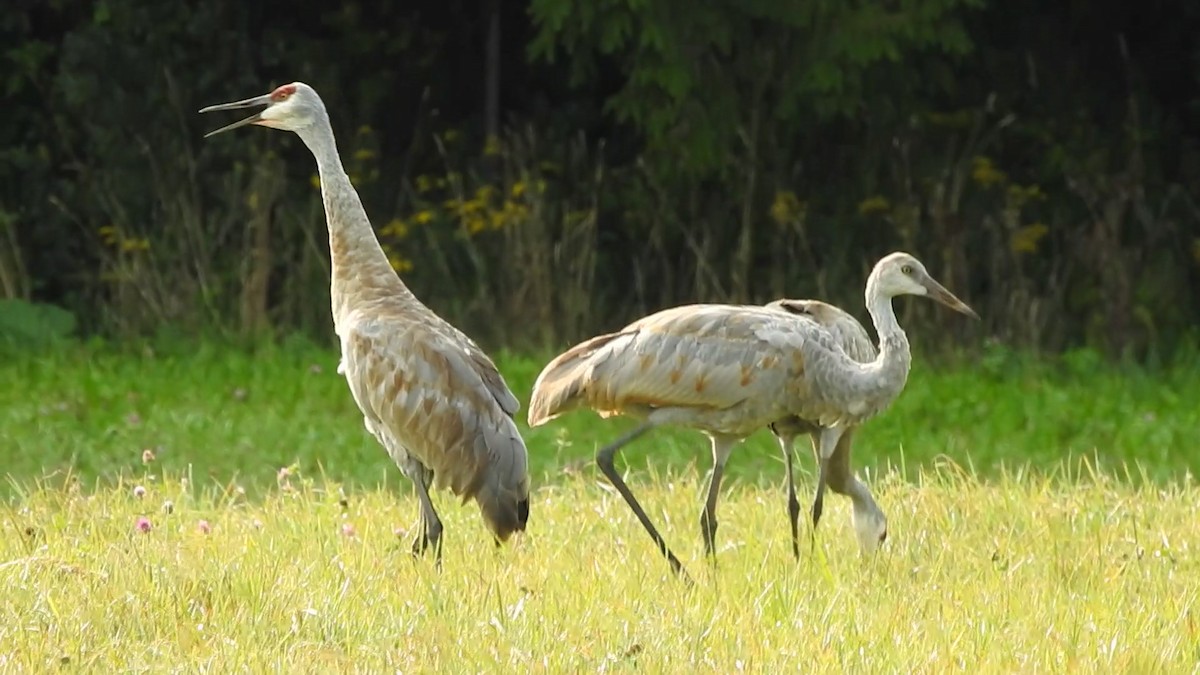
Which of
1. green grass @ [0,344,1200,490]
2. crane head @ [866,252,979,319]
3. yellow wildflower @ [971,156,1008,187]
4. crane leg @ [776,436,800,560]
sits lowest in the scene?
green grass @ [0,344,1200,490]

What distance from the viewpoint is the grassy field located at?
4.83m

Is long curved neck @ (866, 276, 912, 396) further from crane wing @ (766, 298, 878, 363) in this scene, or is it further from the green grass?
the green grass

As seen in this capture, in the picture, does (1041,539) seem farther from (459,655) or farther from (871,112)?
(871,112)

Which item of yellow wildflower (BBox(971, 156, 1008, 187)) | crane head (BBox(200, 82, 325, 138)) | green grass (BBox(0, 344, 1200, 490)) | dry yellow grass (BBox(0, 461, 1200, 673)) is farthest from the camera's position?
yellow wildflower (BBox(971, 156, 1008, 187))

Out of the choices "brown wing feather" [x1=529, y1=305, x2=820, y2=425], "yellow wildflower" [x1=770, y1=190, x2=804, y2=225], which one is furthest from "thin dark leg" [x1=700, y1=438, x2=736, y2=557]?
"yellow wildflower" [x1=770, y1=190, x2=804, y2=225]

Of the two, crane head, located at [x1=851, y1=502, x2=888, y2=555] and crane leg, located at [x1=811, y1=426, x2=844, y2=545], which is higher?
crane leg, located at [x1=811, y1=426, x2=844, y2=545]

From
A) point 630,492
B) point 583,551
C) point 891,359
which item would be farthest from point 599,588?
point 891,359

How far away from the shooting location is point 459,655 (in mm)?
4719

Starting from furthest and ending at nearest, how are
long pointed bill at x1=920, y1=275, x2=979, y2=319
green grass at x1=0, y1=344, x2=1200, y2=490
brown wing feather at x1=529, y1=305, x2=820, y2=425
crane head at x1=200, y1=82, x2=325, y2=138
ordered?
green grass at x1=0, y1=344, x2=1200, y2=490
crane head at x1=200, y1=82, x2=325, y2=138
long pointed bill at x1=920, y1=275, x2=979, y2=319
brown wing feather at x1=529, y1=305, x2=820, y2=425

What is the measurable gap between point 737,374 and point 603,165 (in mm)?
6449

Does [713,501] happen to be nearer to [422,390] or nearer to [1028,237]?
[422,390]

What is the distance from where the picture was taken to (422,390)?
20.8 feet

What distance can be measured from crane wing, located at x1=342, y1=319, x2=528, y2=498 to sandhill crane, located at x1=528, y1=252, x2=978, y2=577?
0.67 ft

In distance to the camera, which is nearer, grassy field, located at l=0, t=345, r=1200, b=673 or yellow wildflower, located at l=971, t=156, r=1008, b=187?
grassy field, located at l=0, t=345, r=1200, b=673
